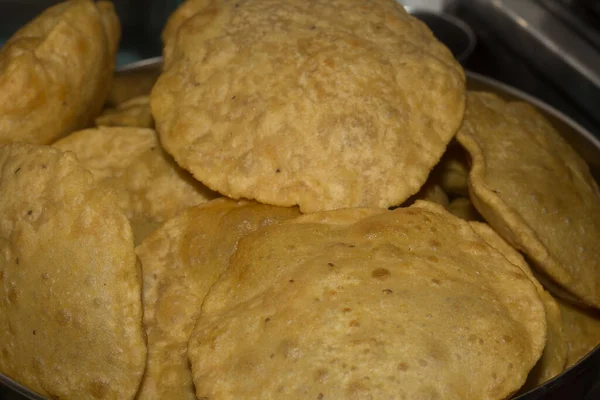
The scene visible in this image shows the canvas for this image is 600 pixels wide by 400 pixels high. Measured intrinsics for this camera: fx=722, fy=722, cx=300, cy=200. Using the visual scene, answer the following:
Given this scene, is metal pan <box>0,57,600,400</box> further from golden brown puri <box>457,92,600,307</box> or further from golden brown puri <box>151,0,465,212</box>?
golden brown puri <box>151,0,465,212</box>

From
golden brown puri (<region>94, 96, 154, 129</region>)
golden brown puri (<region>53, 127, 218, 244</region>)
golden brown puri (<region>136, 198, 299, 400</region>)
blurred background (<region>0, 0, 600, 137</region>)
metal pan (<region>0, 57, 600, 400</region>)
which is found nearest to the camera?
metal pan (<region>0, 57, 600, 400</region>)

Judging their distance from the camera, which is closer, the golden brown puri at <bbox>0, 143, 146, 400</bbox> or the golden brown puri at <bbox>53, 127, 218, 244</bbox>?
the golden brown puri at <bbox>0, 143, 146, 400</bbox>

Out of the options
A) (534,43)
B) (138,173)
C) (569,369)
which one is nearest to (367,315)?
(569,369)

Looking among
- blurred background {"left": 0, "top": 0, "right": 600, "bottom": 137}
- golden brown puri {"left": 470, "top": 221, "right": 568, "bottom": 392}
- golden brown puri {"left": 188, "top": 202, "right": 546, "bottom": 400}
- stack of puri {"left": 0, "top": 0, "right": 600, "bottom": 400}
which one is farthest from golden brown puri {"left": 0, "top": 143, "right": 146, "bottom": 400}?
blurred background {"left": 0, "top": 0, "right": 600, "bottom": 137}

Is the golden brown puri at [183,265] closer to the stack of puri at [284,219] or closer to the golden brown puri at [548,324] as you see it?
the stack of puri at [284,219]

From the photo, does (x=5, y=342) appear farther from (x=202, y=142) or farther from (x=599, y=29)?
(x=599, y=29)

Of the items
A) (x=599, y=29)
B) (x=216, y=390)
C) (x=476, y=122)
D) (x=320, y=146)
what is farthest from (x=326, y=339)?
(x=599, y=29)
